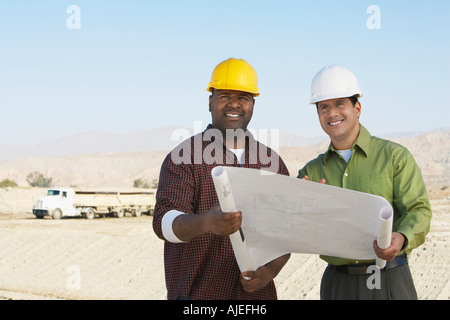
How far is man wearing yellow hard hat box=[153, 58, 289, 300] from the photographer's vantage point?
8.79ft

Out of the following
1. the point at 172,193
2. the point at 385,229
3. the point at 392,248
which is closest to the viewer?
the point at 385,229

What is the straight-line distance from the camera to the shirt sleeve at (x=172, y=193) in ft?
8.66

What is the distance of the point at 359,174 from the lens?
3.16 m

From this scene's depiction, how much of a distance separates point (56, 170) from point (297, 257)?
81.2 meters

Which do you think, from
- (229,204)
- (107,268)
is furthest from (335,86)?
(107,268)

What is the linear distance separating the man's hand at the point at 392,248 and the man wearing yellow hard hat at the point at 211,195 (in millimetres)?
473

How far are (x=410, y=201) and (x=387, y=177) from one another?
0.21 meters

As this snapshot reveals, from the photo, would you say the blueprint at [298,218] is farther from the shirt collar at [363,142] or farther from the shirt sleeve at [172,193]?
the shirt collar at [363,142]

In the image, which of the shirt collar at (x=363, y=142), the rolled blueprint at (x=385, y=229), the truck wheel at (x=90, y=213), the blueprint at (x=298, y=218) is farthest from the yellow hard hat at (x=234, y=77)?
the truck wheel at (x=90, y=213)

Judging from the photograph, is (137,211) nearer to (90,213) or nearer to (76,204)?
(90,213)

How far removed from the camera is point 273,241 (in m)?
2.54

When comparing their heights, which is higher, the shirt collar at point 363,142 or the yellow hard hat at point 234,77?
the yellow hard hat at point 234,77

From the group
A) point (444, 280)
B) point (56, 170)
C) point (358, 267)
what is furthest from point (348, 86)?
point (56, 170)
